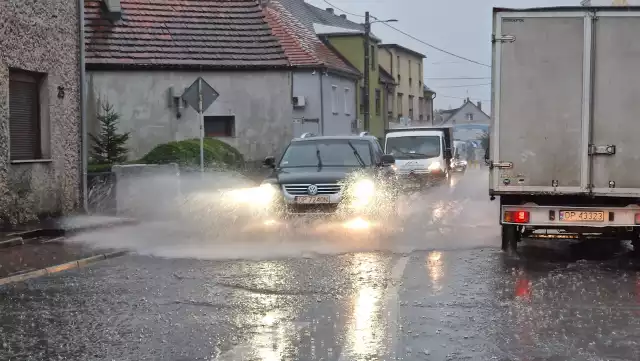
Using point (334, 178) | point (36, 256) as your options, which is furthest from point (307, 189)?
point (36, 256)

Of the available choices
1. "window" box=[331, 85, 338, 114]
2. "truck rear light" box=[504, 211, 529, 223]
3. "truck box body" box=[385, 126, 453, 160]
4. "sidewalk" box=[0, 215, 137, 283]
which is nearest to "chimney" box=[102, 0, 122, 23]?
"window" box=[331, 85, 338, 114]

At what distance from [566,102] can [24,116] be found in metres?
9.65

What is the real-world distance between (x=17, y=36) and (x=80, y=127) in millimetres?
2947

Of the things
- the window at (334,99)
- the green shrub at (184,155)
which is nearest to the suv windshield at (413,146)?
the window at (334,99)

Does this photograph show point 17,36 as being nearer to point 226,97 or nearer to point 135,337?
point 135,337

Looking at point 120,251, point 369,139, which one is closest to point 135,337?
point 120,251

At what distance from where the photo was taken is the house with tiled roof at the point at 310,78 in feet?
101

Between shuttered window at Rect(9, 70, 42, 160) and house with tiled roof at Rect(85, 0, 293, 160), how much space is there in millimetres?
12745

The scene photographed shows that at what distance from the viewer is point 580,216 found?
1073cm

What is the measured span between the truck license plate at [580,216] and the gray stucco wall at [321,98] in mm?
20657

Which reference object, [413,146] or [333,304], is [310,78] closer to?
[413,146]

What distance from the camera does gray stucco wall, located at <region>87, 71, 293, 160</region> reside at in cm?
2877

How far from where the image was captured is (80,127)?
16844mm

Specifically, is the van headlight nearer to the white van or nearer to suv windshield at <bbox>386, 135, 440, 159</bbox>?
the white van
